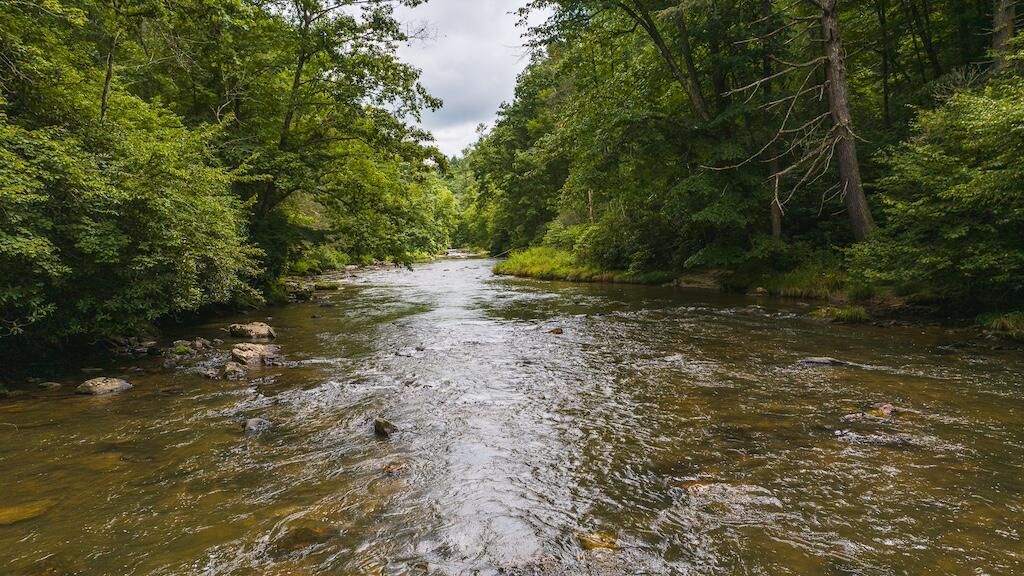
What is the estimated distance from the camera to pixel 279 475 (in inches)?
174

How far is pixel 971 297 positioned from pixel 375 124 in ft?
57.3

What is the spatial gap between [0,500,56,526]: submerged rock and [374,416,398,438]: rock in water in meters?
2.73

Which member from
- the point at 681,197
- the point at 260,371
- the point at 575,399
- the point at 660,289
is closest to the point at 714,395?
the point at 575,399

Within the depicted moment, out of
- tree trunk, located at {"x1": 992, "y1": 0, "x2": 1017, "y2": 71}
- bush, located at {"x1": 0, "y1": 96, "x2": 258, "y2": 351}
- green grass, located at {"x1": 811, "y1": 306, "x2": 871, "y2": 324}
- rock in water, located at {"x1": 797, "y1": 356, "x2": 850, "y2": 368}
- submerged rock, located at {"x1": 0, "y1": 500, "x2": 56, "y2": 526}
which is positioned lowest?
submerged rock, located at {"x1": 0, "y1": 500, "x2": 56, "y2": 526}

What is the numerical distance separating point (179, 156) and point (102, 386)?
4563 mm

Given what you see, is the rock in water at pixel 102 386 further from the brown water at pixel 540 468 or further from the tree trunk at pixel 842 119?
the tree trunk at pixel 842 119

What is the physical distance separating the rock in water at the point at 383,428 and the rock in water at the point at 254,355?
15.0 feet

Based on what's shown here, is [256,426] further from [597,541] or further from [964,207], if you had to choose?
[964,207]

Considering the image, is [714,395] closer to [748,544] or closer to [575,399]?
[575,399]

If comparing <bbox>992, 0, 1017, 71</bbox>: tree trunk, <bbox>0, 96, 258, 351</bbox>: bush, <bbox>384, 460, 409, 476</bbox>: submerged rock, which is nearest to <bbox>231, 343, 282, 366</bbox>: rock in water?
<bbox>0, 96, 258, 351</bbox>: bush

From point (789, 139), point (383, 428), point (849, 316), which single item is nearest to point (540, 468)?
point (383, 428)

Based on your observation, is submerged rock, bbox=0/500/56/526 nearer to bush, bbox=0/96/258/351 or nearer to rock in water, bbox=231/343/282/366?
bush, bbox=0/96/258/351

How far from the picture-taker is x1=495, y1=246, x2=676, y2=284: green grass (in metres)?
22.0

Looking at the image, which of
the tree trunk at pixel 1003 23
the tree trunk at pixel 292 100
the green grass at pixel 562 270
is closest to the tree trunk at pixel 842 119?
the tree trunk at pixel 1003 23
